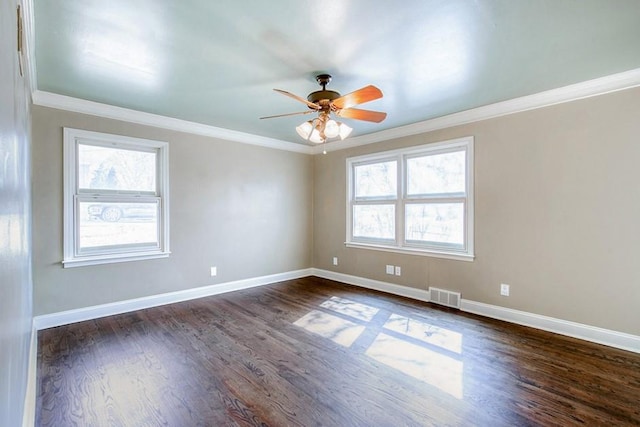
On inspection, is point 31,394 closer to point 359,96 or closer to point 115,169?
point 115,169

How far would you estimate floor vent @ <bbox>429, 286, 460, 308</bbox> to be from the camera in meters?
3.91

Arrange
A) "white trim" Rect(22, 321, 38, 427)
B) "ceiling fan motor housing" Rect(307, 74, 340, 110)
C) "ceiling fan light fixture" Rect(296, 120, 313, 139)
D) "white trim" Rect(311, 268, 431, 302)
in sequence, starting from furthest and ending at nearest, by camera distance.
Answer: "white trim" Rect(311, 268, 431, 302) → "ceiling fan light fixture" Rect(296, 120, 313, 139) → "ceiling fan motor housing" Rect(307, 74, 340, 110) → "white trim" Rect(22, 321, 38, 427)

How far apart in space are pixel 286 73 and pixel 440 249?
3.00m

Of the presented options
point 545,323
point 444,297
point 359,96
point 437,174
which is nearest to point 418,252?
point 444,297

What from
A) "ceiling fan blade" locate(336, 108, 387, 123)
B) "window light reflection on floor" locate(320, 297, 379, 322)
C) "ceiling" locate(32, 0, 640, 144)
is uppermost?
"ceiling" locate(32, 0, 640, 144)

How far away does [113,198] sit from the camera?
3.68m

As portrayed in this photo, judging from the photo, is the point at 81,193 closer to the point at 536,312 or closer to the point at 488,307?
the point at 488,307

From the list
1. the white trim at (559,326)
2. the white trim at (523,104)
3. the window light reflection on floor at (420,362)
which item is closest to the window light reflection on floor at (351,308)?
the window light reflection on floor at (420,362)

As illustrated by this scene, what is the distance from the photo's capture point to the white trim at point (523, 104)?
2777 millimetres

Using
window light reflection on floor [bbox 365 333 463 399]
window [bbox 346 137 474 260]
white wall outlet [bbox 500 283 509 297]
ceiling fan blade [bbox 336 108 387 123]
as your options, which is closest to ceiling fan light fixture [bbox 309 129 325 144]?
ceiling fan blade [bbox 336 108 387 123]

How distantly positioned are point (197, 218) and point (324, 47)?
3.08 m

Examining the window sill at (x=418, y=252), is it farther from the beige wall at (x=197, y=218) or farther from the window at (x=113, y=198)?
the window at (x=113, y=198)

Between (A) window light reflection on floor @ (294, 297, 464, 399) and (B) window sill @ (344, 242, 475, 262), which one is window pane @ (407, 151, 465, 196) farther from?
(A) window light reflection on floor @ (294, 297, 464, 399)

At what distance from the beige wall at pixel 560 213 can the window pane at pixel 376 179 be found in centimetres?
84
